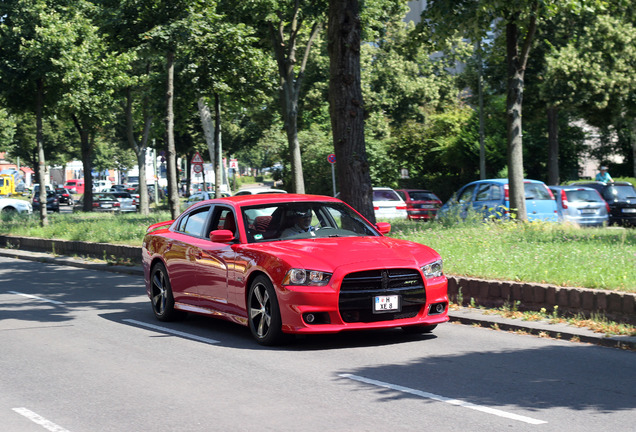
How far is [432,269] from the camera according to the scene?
9.43 meters

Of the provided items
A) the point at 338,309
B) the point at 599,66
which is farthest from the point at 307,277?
the point at 599,66

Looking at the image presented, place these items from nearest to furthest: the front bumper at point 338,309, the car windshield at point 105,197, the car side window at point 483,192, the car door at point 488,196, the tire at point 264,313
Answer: the front bumper at point 338,309
the tire at point 264,313
the car door at point 488,196
the car side window at point 483,192
the car windshield at point 105,197

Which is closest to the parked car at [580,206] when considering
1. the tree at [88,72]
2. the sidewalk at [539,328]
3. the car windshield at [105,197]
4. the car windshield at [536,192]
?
the car windshield at [536,192]

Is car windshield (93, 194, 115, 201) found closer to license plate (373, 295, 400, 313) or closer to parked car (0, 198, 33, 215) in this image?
parked car (0, 198, 33, 215)

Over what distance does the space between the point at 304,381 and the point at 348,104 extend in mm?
7536

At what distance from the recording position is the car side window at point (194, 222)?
11172mm

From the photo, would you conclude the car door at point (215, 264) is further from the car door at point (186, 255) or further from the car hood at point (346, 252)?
the car hood at point (346, 252)

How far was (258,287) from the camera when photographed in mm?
9344

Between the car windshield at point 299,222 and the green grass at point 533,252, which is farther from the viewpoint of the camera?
the green grass at point 533,252

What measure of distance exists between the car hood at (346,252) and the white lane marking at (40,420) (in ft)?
10.1

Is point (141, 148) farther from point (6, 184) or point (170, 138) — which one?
point (6, 184)

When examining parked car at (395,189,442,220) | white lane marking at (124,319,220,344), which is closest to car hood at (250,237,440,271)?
white lane marking at (124,319,220,344)

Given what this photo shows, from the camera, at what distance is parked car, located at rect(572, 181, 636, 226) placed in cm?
2936

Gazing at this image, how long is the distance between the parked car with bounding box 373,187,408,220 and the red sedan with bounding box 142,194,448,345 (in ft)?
75.7
